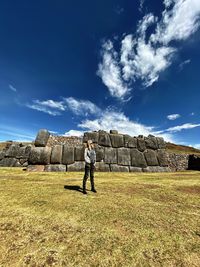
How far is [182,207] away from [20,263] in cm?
437

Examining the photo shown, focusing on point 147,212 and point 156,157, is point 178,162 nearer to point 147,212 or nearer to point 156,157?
point 156,157

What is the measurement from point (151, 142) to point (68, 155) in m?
7.39

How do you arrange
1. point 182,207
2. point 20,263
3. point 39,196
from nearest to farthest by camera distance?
point 20,263 < point 182,207 < point 39,196

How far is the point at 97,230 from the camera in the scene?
3.80m

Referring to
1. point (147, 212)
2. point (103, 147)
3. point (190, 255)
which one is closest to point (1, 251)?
point (190, 255)

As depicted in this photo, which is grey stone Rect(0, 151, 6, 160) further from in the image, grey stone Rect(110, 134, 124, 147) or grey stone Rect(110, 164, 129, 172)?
grey stone Rect(110, 164, 129, 172)

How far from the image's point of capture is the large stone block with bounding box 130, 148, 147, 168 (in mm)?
15300

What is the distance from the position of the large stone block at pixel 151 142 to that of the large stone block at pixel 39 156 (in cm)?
827

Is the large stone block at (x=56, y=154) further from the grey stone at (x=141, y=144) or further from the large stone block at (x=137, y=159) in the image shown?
the grey stone at (x=141, y=144)

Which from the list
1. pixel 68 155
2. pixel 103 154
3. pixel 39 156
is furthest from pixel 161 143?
pixel 39 156

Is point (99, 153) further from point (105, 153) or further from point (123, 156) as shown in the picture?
point (123, 156)

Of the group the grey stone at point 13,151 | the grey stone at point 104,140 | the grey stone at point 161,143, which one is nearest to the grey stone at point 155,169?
the grey stone at point 161,143

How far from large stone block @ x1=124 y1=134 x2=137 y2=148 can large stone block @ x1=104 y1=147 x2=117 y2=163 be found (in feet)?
4.16

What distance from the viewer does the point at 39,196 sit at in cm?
607
